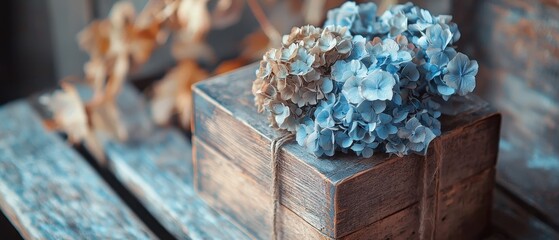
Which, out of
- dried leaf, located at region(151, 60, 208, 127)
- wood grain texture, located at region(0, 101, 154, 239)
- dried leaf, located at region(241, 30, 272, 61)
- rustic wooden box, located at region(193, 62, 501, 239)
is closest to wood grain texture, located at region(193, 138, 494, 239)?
rustic wooden box, located at region(193, 62, 501, 239)

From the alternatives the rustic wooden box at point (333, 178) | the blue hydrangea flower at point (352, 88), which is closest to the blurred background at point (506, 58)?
the rustic wooden box at point (333, 178)

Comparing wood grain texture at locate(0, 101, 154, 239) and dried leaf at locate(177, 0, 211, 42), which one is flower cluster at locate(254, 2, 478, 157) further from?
dried leaf at locate(177, 0, 211, 42)

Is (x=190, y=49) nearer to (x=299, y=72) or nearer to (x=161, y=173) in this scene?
(x=161, y=173)

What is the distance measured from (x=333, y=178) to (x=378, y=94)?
4.4 inches

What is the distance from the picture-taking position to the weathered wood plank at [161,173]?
3.94 feet

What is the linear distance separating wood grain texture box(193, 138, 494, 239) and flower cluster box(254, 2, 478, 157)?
10cm

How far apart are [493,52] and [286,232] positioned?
618 mm

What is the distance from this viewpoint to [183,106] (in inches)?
59.7

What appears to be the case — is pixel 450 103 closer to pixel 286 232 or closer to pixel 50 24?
pixel 286 232

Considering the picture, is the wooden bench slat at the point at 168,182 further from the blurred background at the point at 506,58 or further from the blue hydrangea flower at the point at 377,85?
the blue hydrangea flower at the point at 377,85

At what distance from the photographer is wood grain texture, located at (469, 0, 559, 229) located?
1.30 metres

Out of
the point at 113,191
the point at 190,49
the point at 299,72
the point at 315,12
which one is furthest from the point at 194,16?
the point at 299,72

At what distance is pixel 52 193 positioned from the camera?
4.19 feet

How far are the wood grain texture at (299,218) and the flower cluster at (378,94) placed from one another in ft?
0.33
